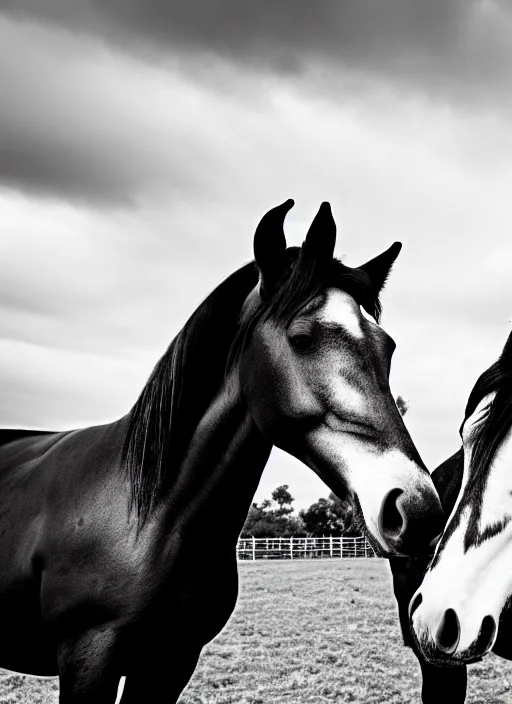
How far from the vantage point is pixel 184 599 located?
9.57 ft

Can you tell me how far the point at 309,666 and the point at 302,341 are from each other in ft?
22.6

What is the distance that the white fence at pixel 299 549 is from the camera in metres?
38.9

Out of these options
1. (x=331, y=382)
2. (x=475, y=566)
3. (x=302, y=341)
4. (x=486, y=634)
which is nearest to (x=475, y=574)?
(x=475, y=566)

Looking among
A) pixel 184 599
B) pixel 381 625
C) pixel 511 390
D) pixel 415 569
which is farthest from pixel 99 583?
pixel 381 625

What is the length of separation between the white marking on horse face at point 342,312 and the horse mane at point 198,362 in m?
0.07

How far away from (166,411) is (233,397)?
319 millimetres

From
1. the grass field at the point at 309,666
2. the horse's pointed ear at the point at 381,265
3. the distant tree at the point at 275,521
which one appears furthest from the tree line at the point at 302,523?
the horse's pointed ear at the point at 381,265

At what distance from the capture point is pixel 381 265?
11.4 ft

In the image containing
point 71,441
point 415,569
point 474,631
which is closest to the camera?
point 474,631

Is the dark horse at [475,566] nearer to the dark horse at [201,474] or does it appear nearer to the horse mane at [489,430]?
the horse mane at [489,430]

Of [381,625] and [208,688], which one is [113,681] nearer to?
[208,688]

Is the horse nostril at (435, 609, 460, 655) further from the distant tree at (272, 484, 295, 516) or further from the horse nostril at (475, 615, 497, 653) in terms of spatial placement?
the distant tree at (272, 484, 295, 516)

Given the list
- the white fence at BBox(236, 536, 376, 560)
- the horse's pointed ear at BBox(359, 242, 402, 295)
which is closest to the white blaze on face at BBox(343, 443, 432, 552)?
the horse's pointed ear at BBox(359, 242, 402, 295)

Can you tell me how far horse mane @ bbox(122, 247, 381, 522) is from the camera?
3.04 meters
